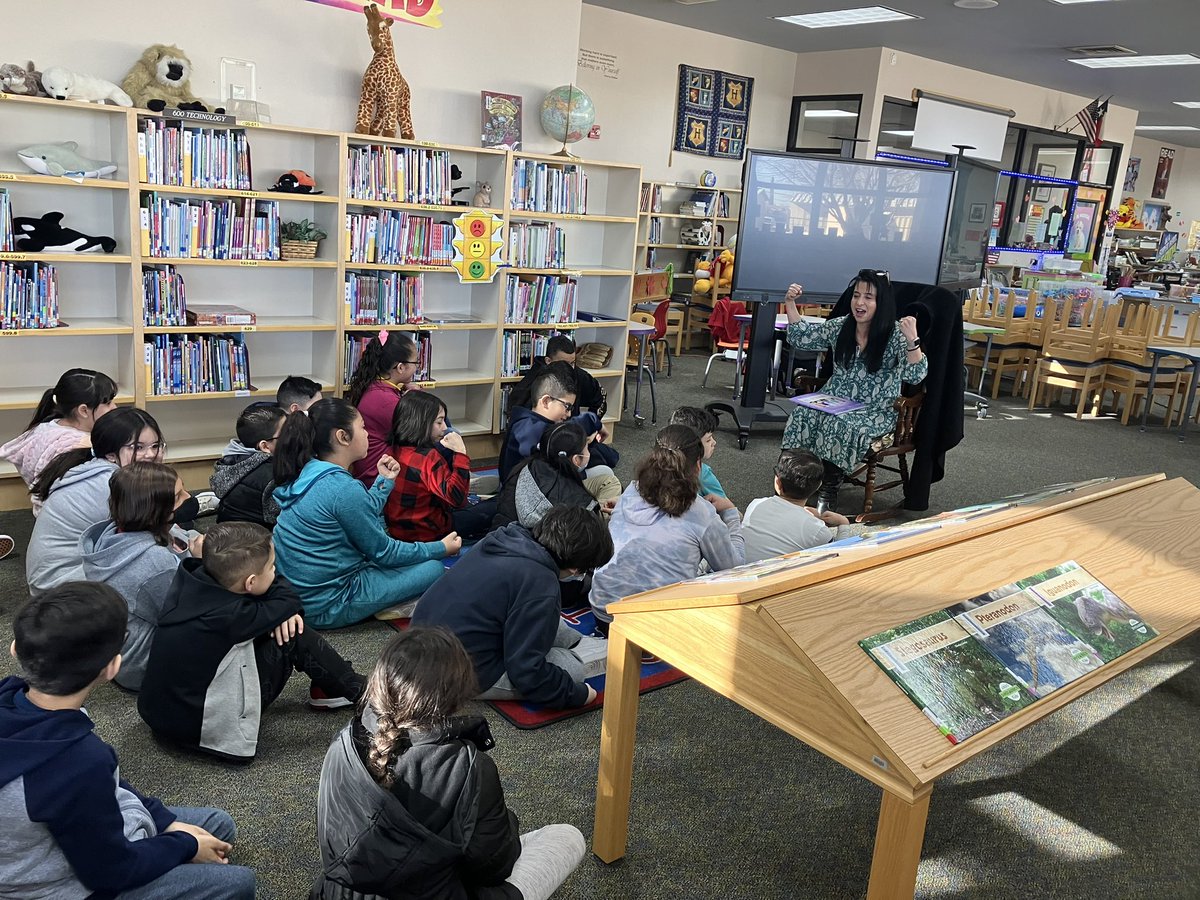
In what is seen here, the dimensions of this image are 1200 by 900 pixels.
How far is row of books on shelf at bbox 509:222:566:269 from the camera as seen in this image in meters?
5.68

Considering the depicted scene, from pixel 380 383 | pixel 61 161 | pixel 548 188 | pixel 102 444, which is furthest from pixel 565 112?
pixel 102 444

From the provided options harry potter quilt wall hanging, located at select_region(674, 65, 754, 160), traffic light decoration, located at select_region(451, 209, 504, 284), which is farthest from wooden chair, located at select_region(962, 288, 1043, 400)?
traffic light decoration, located at select_region(451, 209, 504, 284)

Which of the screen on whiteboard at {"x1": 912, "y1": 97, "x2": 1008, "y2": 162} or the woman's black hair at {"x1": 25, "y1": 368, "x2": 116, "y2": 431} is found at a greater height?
the screen on whiteboard at {"x1": 912, "y1": 97, "x2": 1008, "y2": 162}

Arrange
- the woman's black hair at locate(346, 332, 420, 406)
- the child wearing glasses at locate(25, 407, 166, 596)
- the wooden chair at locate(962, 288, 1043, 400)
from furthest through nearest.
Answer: the wooden chair at locate(962, 288, 1043, 400) → the woman's black hair at locate(346, 332, 420, 406) → the child wearing glasses at locate(25, 407, 166, 596)

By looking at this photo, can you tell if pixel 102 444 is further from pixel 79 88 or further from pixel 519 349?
pixel 519 349

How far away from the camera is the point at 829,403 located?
192 inches

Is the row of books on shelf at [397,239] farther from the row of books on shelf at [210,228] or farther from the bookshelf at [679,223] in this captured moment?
the bookshelf at [679,223]

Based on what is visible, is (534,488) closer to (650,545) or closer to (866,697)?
(650,545)

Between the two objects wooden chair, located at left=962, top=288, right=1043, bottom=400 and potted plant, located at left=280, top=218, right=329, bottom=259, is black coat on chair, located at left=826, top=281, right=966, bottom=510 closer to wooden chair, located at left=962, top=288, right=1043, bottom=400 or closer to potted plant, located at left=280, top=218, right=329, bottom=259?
potted plant, located at left=280, top=218, right=329, bottom=259

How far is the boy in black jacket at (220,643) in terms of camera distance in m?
2.40

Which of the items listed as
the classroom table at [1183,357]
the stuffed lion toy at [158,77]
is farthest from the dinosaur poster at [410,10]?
the classroom table at [1183,357]

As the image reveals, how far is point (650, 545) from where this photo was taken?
3.18 m

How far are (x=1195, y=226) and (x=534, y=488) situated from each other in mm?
20131

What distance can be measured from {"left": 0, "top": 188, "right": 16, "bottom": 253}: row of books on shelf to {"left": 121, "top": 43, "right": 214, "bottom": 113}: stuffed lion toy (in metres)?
0.74
